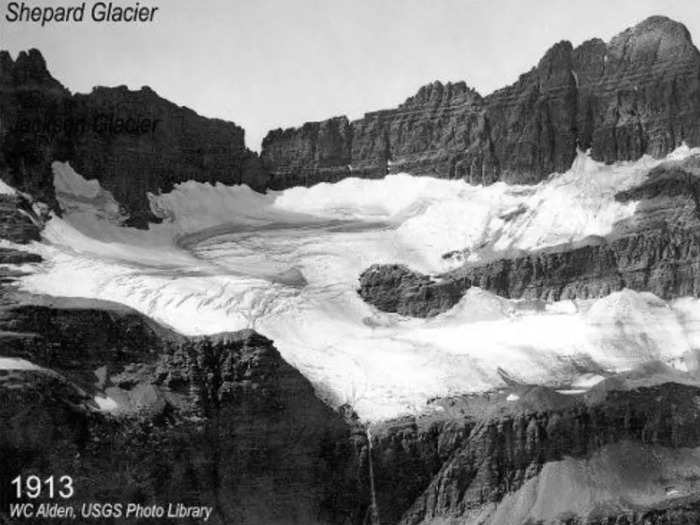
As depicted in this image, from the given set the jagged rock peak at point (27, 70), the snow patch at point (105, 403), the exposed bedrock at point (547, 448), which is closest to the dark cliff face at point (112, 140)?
the jagged rock peak at point (27, 70)

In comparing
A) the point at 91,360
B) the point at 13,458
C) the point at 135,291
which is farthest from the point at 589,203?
the point at 13,458

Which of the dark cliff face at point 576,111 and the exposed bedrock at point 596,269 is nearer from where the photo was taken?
the exposed bedrock at point 596,269

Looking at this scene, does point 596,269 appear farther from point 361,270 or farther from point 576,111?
point 576,111

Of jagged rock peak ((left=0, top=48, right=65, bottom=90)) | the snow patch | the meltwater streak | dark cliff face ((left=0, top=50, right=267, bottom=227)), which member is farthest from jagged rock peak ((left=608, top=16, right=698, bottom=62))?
the snow patch

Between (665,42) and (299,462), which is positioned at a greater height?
(665,42)

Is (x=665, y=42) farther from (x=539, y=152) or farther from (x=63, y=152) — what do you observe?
(x=63, y=152)

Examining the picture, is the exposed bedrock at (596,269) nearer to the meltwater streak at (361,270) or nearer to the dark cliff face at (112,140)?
the meltwater streak at (361,270)

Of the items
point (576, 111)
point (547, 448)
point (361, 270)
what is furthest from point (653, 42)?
point (547, 448)

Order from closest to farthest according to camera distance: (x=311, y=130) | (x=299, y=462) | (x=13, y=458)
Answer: (x=13, y=458)
(x=299, y=462)
(x=311, y=130)
